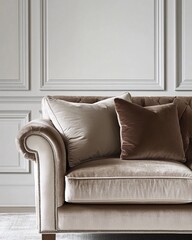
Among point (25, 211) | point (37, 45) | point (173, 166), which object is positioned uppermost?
point (37, 45)

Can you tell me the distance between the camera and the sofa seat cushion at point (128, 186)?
8.22 feet

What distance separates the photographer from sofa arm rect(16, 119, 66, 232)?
2.56 m

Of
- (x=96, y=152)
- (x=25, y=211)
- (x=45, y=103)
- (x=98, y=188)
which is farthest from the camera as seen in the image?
(x=25, y=211)

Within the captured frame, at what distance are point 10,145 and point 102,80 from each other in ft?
2.61

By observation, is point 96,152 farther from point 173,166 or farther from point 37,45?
point 37,45

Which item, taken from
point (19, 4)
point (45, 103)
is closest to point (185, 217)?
point (45, 103)

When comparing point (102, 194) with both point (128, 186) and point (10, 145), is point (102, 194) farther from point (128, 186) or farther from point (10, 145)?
point (10, 145)

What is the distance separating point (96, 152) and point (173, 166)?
0.43 m

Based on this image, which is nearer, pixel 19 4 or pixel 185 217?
pixel 185 217

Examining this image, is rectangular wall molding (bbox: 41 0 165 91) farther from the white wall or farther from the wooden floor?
the wooden floor

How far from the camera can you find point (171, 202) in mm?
2520

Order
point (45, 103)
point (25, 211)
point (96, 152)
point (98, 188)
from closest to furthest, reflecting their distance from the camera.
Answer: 1. point (98, 188)
2. point (96, 152)
3. point (45, 103)
4. point (25, 211)

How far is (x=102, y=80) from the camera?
12.4 ft

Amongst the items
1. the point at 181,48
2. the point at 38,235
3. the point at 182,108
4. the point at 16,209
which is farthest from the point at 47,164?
the point at 181,48
